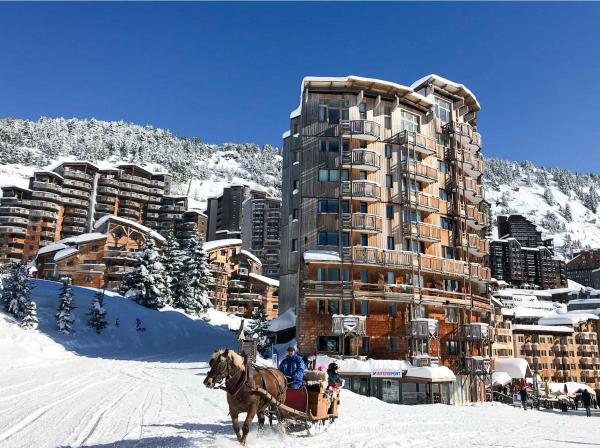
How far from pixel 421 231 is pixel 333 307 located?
1044cm

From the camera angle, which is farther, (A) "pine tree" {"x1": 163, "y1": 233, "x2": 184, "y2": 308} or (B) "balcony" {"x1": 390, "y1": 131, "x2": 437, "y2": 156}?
(A) "pine tree" {"x1": 163, "y1": 233, "x2": 184, "y2": 308}

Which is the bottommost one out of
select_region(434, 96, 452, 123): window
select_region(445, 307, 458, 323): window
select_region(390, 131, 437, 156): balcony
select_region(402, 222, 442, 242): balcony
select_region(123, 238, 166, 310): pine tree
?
select_region(445, 307, 458, 323): window

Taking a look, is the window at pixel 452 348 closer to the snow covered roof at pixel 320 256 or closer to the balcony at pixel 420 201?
the balcony at pixel 420 201

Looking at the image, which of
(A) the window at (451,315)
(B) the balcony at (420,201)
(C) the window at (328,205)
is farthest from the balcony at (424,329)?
(C) the window at (328,205)

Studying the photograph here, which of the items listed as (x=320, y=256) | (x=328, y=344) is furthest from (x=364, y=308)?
(x=320, y=256)

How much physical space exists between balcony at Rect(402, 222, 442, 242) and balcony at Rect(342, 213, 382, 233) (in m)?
3.06

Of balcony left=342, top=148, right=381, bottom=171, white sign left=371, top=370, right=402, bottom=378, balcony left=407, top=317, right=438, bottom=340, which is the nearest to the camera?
white sign left=371, top=370, right=402, bottom=378

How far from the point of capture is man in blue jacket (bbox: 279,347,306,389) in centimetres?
1271

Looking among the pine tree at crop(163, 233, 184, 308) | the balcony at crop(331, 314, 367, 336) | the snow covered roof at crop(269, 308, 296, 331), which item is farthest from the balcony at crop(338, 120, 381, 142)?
the pine tree at crop(163, 233, 184, 308)

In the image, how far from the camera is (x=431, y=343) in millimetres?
37094

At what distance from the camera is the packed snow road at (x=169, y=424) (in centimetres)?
1091

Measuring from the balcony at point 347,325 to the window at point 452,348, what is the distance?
9.48 m

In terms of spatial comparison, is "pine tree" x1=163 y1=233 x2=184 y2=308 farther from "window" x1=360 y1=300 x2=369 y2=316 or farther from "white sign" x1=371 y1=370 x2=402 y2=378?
"white sign" x1=371 y1=370 x2=402 y2=378

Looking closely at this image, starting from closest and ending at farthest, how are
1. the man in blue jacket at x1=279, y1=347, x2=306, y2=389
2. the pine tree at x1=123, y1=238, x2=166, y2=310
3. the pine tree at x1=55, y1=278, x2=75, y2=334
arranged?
the man in blue jacket at x1=279, y1=347, x2=306, y2=389
the pine tree at x1=55, y1=278, x2=75, y2=334
the pine tree at x1=123, y1=238, x2=166, y2=310
